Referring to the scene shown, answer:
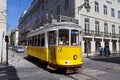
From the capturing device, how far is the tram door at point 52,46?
41.1 feet

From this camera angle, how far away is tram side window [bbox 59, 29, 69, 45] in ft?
40.9

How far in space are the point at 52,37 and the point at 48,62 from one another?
1.68 meters

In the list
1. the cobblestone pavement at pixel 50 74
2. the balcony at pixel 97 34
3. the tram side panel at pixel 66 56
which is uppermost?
the balcony at pixel 97 34

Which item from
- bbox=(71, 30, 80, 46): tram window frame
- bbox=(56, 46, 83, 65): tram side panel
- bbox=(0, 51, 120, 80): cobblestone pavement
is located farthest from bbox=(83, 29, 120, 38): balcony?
bbox=(56, 46, 83, 65): tram side panel

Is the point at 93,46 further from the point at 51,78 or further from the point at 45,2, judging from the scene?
the point at 51,78

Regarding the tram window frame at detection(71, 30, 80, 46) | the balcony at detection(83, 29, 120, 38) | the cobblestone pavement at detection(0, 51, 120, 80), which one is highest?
the balcony at detection(83, 29, 120, 38)

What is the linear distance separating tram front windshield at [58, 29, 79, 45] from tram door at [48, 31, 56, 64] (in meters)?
0.47

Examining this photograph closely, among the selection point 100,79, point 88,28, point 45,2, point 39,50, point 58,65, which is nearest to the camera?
point 100,79

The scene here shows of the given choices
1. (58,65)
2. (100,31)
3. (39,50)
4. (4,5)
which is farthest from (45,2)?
(58,65)

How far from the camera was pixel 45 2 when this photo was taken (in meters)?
50.2

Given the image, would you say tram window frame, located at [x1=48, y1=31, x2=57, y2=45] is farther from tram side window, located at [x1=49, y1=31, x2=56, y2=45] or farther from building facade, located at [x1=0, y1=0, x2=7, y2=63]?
building facade, located at [x1=0, y1=0, x2=7, y2=63]

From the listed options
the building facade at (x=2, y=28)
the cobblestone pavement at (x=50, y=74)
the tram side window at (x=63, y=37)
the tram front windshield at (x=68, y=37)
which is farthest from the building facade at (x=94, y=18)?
the tram side window at (x=63, y=37)

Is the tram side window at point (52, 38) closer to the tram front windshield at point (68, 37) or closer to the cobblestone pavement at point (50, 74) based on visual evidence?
the tram front windshield at point (68, 37)

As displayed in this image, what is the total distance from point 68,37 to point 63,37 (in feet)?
1.03
